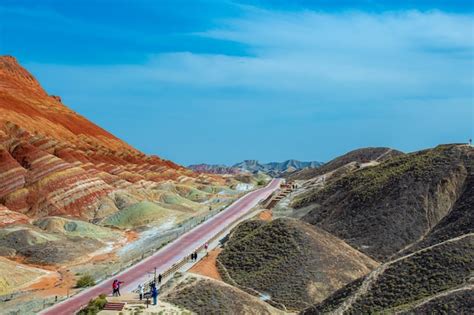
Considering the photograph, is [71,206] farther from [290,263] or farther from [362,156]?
[362,156]

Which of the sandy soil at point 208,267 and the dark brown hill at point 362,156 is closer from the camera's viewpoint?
the sandy soil at point 208,267

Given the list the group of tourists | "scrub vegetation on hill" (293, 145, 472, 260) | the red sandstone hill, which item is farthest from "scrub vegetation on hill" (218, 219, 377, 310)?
the red sandstone hill

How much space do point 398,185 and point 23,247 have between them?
130 ft

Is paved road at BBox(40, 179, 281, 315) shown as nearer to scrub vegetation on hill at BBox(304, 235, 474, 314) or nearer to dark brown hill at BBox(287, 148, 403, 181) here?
scrub vegetation on hill at BBox(304, 235, 474, 314)

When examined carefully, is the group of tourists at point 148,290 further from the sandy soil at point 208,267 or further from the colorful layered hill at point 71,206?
the colorful layered hill at point 71,206

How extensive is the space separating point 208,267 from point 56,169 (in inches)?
2057

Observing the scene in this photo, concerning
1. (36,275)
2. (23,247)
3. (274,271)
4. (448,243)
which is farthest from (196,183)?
(448,243)

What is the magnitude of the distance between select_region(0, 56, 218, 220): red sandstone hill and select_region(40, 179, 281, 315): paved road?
25.4 m

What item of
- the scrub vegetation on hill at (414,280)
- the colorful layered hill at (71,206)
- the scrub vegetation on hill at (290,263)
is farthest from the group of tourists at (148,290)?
the scrub vegetation on hill at (414,280)

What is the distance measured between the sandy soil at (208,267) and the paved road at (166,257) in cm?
217

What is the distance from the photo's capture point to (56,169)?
91500 millimetres

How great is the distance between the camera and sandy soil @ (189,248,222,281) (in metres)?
44.4

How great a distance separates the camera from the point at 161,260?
1906 inches

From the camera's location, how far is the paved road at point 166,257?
3759cm
